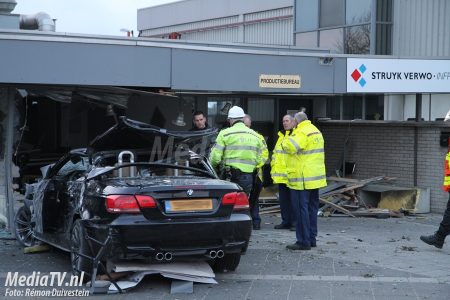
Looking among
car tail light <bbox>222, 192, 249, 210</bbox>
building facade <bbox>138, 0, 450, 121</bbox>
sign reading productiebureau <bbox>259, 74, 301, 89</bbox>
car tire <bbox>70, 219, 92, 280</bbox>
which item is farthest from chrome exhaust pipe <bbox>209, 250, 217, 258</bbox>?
building facade <bbox>138, 0, 450, 121</bbox>

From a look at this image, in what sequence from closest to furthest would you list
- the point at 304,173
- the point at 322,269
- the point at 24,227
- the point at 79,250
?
the point at 79,250 → the point at 322,269 → the point at 304,173 → the point at 24,227

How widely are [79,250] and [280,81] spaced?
551cm

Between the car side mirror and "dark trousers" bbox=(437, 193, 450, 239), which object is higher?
the car side mirror

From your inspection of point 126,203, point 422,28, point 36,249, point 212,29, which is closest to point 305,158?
point 126,203

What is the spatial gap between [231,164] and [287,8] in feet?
68.4

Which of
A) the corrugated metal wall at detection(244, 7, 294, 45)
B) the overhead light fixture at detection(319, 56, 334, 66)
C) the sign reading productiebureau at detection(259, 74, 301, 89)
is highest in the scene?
the corrugated metal wall at detection(244, 7, 294, 45)

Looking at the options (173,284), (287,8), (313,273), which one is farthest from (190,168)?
(287,8)

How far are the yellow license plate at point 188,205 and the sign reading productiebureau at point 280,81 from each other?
187 inches

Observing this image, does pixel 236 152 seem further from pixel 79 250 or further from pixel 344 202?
pixel 344 202

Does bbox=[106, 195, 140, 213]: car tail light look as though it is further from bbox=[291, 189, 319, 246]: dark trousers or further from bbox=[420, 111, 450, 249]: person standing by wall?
bbox=[420, 111, 450, 249]: person standing by wall

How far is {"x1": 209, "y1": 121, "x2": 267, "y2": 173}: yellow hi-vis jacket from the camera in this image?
382 inches

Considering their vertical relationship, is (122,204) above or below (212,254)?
above

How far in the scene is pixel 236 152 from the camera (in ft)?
32.1

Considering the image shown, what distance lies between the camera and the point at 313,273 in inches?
306
